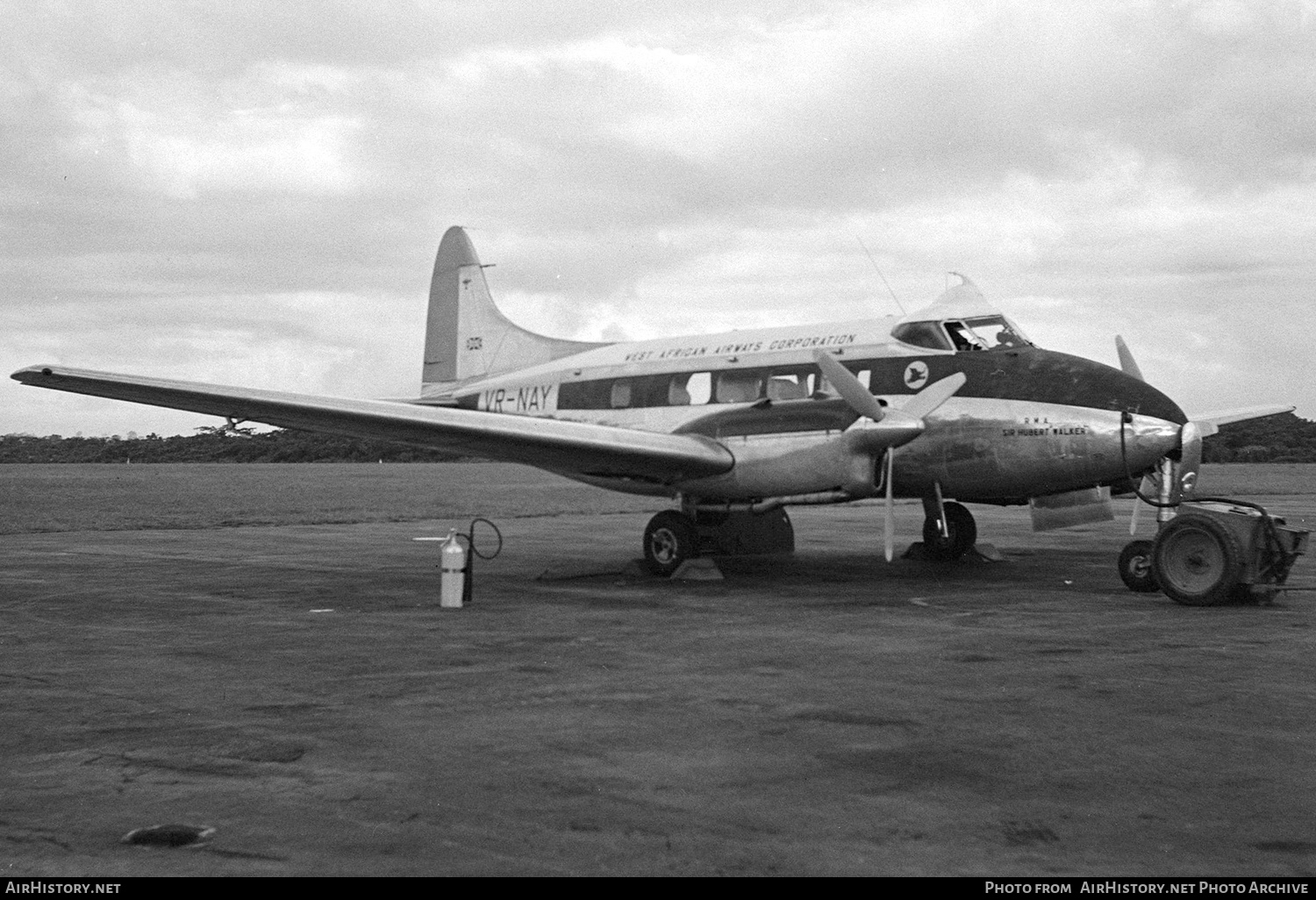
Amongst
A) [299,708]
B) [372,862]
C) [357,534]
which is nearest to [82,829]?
[372,862]

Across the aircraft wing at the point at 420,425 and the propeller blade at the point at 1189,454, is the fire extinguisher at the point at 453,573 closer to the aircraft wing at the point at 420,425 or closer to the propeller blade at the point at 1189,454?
Answer: the aircraft wing at the point at 420,425

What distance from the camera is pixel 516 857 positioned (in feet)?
15.9

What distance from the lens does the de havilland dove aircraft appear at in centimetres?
1486

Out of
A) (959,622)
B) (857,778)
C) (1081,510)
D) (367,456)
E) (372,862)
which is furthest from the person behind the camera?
(367,456)

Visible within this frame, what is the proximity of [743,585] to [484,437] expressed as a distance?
3926 millimetres

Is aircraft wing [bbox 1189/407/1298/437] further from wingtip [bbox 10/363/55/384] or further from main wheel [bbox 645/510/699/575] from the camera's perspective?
wingtip [bbox 10/363/55/384]

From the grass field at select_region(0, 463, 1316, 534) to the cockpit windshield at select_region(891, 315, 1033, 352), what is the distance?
59.6 feet

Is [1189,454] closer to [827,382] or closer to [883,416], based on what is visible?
[883,416]

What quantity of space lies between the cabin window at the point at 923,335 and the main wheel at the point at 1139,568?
364 centimetres

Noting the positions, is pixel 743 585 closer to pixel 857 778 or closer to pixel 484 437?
pixel 484 437

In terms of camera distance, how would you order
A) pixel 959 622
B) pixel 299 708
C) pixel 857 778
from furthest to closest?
pixel 959 622
pixel 299 708
pixel 857 778

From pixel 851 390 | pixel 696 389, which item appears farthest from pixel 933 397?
pixel 696 389

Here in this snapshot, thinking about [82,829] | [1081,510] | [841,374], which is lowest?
[82,829]

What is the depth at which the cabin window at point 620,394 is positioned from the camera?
19.5 meters
